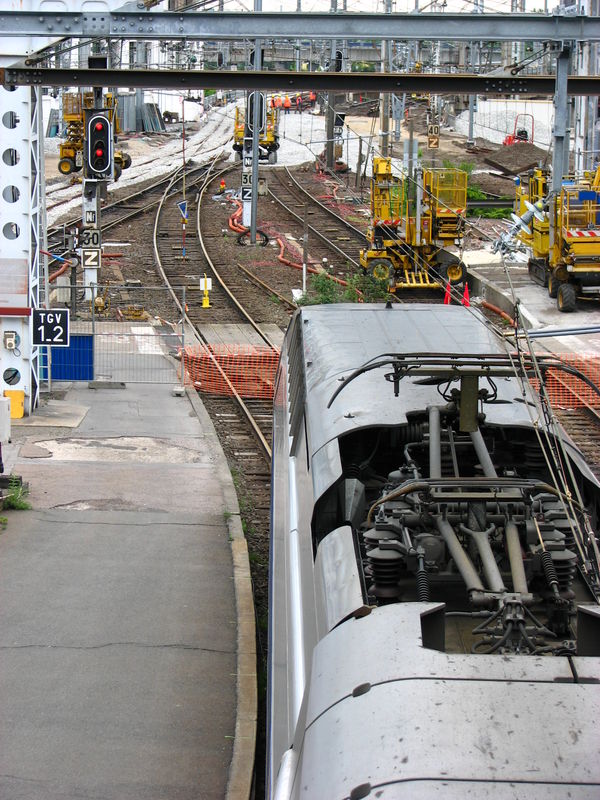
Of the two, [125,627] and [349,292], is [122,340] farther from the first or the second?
[125,627]

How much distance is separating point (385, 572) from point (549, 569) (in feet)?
2.63

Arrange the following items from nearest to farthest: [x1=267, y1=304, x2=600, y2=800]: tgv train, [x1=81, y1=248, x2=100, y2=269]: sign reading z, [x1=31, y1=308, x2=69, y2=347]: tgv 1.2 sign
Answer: [x1=267, y1=304, x2=600, y2=800]: tgv train → [x1=31, y1=308, x2=69, y2=347]: tgv 1.2 sign → [x1=81, y1=248, x2=100, y2=269]: sign reading z

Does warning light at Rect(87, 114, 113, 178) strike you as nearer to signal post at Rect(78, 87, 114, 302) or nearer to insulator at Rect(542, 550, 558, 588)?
signal post at Rect(78, 87, 114, 302)

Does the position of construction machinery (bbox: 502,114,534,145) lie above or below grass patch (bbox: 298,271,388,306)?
above

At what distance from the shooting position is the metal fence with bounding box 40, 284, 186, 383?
1773 centimetres

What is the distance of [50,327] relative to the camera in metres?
15.4

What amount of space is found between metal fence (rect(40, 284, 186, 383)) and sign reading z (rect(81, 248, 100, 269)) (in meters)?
0.68

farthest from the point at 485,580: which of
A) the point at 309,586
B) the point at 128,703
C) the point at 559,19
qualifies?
the point at 559,19

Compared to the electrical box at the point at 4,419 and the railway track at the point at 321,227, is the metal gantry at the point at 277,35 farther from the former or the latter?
the railway track at the point at 321,227

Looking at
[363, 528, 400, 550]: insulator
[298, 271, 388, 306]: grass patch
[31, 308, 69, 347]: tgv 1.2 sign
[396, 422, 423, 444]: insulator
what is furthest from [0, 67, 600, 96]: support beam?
[298, 271, 388, 306]: grass patch

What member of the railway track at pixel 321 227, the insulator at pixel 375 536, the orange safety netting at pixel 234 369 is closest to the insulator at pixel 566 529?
the insulator at pixel 375 536

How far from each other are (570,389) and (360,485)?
35.8ft

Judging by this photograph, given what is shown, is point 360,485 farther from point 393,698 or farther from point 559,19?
point 559,19

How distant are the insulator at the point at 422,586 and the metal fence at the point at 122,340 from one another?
12861 millimetres
